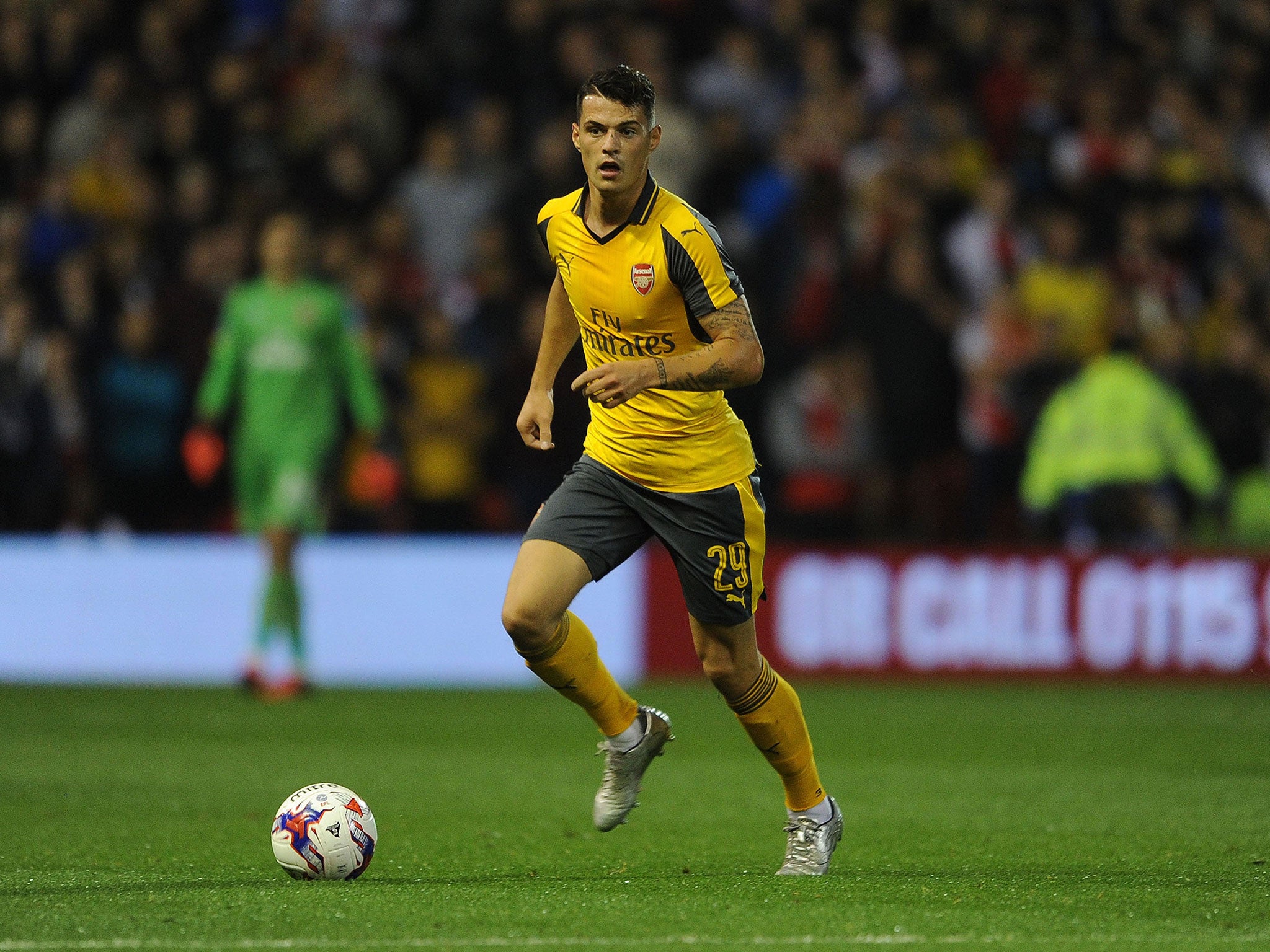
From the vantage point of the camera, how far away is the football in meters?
5.39

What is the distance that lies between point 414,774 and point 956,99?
28.0ft

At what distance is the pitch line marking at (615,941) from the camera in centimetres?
443

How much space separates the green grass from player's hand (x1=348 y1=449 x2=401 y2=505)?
1241mm

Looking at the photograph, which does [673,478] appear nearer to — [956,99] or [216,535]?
[216,535]

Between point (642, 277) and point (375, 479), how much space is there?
20.4 feet

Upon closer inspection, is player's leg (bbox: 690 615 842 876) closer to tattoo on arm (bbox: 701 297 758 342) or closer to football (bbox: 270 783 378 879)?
tattoo on arm (bbox: 701 297 758 342)

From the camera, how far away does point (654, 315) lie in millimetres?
5578

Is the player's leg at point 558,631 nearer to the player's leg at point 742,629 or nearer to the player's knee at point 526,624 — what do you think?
the player's knee at point 526,624

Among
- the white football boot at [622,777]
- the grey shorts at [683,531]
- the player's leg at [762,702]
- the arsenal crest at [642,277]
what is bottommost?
the white football boot at [622,777]

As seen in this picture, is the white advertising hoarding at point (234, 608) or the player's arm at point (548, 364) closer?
the player's arm at point (548, 364)

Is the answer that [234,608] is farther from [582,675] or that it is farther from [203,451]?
[582,675]

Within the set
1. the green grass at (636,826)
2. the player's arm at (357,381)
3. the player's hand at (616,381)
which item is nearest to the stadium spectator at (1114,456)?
the green grass at (636,826)

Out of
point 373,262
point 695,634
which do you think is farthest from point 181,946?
point 373,262

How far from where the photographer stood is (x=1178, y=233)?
14.4 m
